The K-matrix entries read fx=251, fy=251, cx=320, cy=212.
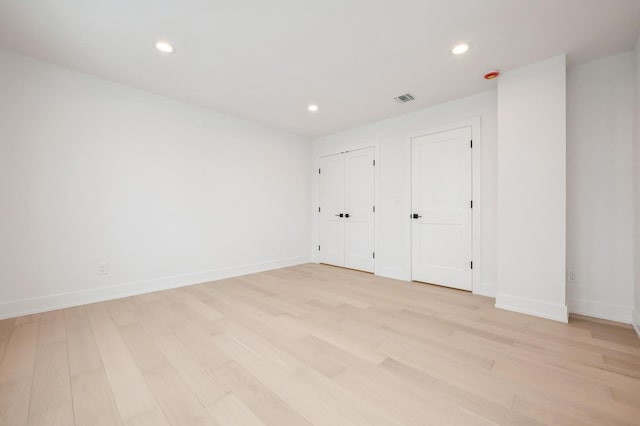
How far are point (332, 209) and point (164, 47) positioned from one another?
11.5 feet

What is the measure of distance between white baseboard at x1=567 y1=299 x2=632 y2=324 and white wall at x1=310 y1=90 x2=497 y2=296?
71 cm

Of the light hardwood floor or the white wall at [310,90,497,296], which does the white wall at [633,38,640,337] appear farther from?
the white wall at [310,90,497,296]

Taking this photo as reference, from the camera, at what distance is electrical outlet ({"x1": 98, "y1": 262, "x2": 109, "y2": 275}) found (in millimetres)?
2878

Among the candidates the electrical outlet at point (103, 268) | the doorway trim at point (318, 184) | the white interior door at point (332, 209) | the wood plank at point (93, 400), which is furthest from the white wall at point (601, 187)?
the electrical outlet at point (103, 268)

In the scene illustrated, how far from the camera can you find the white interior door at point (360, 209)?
14.5 ft

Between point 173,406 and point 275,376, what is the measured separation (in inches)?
21.4

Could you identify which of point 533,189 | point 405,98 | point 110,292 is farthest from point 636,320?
point 110,292

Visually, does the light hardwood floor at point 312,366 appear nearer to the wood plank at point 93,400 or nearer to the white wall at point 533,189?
the wood plank at point 93,400

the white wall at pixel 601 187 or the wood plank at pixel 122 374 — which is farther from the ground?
the white wall at pixel 601 187

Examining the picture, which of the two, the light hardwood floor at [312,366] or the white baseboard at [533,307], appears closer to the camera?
Result: the light hardwood floor at [312,366]

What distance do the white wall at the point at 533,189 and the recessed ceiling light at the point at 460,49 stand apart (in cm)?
75

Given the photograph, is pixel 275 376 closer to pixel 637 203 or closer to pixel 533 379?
pixel 533 379

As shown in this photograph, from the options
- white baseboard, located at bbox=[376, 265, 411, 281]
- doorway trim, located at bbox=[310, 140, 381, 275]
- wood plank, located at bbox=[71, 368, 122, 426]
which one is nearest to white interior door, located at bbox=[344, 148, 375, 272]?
doorway trim, located at bbox=[310, 140, 381, 275]

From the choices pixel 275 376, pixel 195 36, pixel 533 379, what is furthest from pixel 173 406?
pixel 195 36
